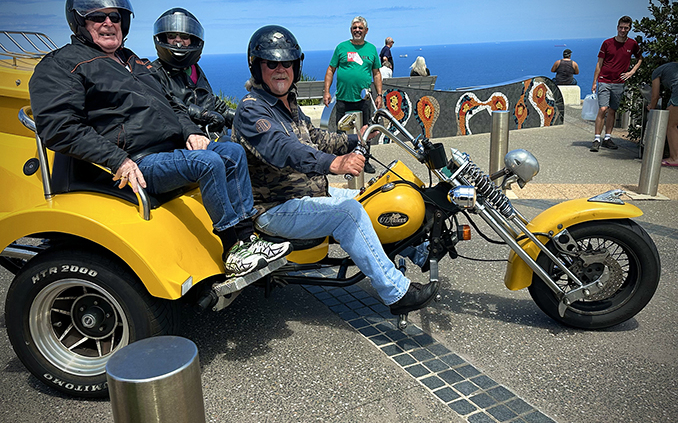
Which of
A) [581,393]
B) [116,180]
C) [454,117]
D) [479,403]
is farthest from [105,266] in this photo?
[454,117]

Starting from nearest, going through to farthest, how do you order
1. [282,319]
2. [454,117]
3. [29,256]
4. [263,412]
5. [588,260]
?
1. [263,412]
2. [29,256]
3. [588,260]
4. [282,319]
5. [454,117]

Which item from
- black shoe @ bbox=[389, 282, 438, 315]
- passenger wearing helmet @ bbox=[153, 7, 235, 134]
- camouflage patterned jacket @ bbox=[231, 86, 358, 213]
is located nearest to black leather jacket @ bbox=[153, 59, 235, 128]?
passenger wearing helmet @ bbox=[153, 7, 235, 134]

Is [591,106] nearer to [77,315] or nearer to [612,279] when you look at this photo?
[612,279]

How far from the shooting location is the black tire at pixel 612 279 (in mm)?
3465

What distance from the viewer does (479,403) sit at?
2.92 metres

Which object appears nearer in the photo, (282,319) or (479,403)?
(479,403)

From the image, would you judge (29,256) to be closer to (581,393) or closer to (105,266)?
(105,266)

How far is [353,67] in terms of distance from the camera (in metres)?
7.94

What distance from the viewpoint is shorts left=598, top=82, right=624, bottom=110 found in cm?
903

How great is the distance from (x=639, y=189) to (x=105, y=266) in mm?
6124

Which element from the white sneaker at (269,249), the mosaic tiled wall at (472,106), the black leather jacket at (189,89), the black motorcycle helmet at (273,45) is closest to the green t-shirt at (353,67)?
the mosaic tiled wall at (472,106)

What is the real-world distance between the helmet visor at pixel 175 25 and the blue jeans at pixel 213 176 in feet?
5.70

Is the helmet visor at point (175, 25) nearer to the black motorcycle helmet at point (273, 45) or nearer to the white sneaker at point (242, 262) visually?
the black motorcycle helmet at point (273, 45)

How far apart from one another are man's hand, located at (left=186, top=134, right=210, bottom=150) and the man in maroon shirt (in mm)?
7699
